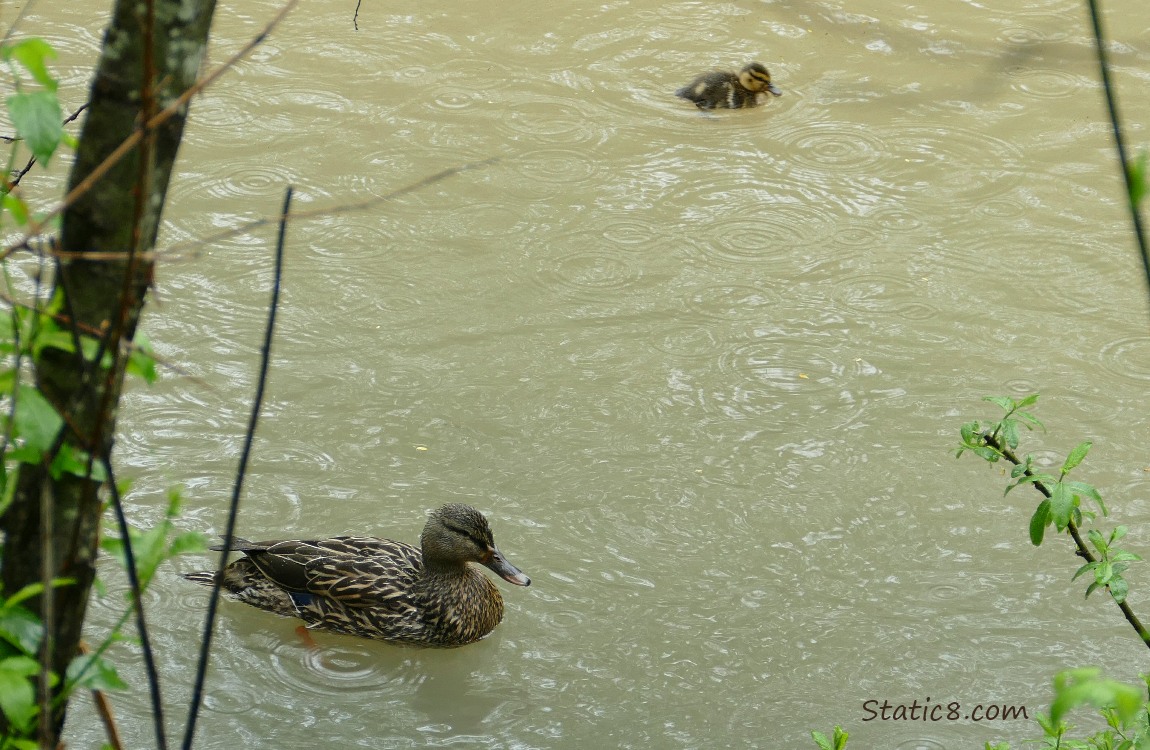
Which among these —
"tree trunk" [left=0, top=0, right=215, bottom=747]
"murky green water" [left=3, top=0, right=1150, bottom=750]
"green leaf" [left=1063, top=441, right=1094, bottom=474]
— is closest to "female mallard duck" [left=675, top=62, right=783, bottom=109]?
"murky green water" [left=3, top=0, right=1150, bottom=750]

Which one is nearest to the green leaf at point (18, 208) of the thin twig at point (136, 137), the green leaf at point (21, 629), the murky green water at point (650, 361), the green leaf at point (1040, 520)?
the thin twig at point (136, 137)

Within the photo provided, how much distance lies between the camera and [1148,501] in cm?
534

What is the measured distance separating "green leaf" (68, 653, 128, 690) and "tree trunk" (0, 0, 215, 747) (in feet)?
0.23

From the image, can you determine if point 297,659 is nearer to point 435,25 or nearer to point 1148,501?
point 1148,501

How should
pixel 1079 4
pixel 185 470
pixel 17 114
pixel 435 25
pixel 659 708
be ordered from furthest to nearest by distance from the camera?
pixel 1079 4 < pixel 435 25 < pixel 185 470 < pixel 659 708 < pixel 17 114

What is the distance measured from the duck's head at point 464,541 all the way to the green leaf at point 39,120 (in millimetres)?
3196

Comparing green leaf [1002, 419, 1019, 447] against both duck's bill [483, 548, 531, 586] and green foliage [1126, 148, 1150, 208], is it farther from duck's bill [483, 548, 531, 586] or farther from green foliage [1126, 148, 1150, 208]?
duck's bill [483, 548, 531, 586]

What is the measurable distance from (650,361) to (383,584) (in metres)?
1.72

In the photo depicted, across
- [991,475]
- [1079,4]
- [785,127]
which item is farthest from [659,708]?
[1079,4]

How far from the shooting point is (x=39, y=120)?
1711 mm

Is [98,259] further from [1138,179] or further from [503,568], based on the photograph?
[503,568]

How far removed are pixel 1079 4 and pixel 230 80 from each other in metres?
5.94

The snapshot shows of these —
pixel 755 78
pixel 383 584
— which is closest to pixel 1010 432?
pixel 383 584

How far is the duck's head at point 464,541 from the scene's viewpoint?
15.7 ft
